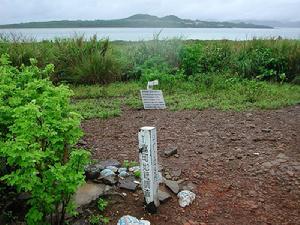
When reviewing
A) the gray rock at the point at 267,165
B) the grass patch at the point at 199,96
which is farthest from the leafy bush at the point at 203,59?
the gray rock at the point at 267,165

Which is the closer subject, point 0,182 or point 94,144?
point 0,182

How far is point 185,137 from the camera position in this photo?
570 centimetres

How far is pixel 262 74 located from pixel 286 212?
7.18 meters

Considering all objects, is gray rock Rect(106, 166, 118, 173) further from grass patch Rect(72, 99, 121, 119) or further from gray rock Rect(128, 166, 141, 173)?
grass patch Rect(72, 99, 121, 119)

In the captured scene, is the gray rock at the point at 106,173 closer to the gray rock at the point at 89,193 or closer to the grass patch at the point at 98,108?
the gray rock at the point at 89,193

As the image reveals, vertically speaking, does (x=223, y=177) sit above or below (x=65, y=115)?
below

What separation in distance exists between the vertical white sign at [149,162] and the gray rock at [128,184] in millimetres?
331

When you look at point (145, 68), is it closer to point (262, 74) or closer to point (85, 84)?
point (85, 84)

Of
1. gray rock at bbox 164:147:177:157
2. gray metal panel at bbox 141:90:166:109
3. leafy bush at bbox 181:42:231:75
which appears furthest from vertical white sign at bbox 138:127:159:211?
leafy bush at bbox 181:42:231:75

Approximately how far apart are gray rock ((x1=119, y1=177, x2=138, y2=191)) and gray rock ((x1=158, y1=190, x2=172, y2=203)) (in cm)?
26

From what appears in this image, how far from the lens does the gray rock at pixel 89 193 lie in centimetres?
376

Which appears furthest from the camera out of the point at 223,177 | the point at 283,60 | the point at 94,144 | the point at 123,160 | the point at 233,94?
the point at 283,60

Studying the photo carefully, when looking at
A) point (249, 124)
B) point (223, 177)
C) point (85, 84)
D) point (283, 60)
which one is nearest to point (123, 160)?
point (223, 177)

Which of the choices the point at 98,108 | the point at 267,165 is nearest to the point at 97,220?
the point at 267,165
